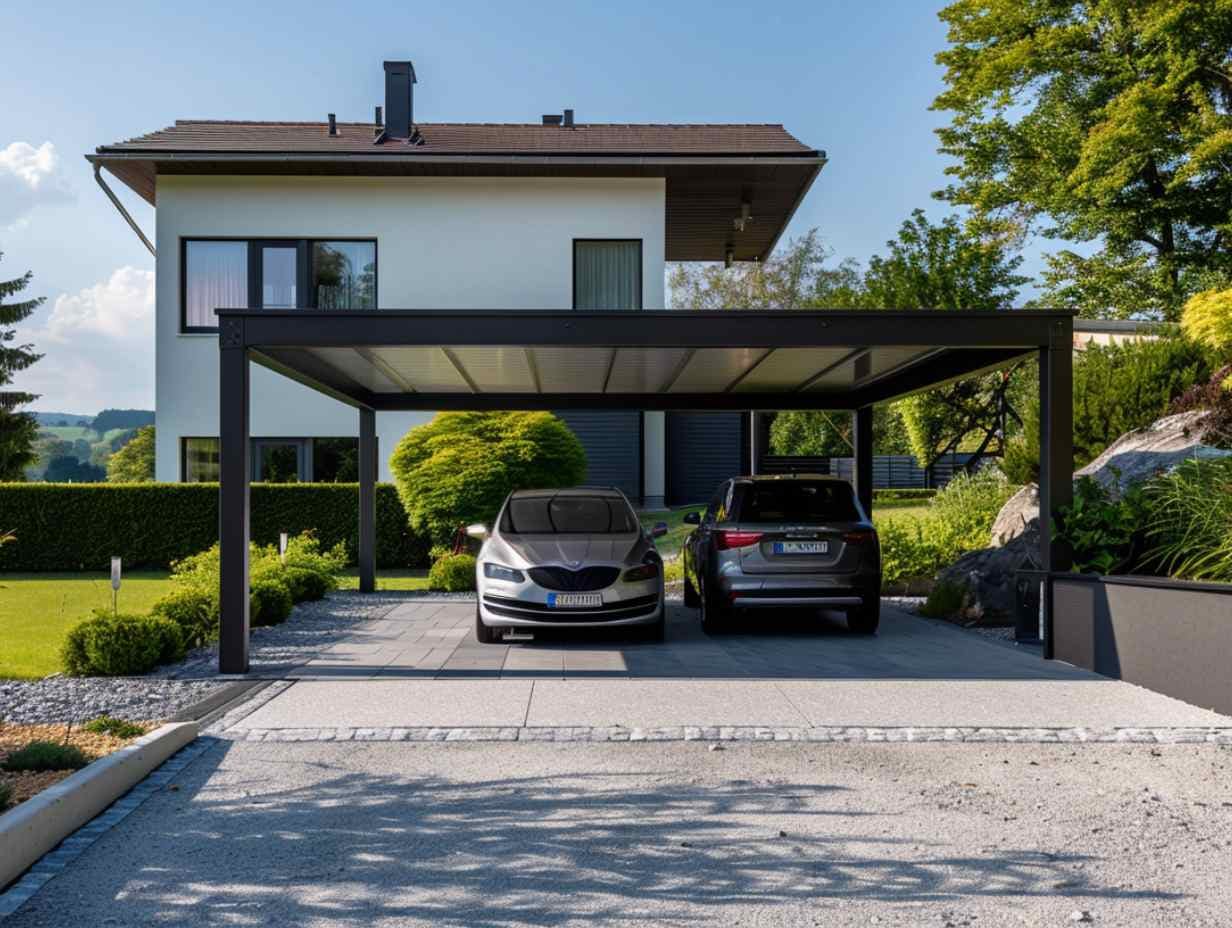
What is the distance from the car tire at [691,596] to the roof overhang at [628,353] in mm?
2475

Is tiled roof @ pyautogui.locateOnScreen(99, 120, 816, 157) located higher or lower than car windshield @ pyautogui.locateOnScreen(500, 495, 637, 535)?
higher

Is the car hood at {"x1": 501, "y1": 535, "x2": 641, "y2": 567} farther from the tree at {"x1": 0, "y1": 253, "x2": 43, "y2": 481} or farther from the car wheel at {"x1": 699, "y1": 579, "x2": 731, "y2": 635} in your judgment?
the tree at {"x1": 0, "y1": 253, "x2": 43, "y2": 481}

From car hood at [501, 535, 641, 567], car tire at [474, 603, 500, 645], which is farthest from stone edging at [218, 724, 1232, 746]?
car tire at [474, 603, 500, 645]

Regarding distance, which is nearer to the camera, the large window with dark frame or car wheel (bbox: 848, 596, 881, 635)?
car wheel (bbox: 848, 596, 881, 635)

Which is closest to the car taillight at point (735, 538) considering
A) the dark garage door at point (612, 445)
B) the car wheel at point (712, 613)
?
the car wheel at point (712, 613)

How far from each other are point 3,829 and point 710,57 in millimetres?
21555

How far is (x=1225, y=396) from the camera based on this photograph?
1352 cm

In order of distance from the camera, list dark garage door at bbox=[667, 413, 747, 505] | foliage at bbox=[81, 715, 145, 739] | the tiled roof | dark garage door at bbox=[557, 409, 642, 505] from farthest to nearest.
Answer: dark garage door at bbox=[667, 413, 747, 505] → dark garage door at bbox=[557, 409, 642, 505] → the tiled roof → foliage at bbox=[81, 715, 145, 739]

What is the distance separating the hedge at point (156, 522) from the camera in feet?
65.2

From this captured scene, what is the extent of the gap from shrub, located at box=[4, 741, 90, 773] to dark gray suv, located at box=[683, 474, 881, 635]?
6.64m

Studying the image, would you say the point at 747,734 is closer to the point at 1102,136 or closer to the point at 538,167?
the point at 538,167

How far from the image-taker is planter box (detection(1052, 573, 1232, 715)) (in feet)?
25.5

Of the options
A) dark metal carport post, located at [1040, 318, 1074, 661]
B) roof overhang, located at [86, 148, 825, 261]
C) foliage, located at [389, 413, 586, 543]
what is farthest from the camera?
roof overhang, located at [86, 148, 825, 261]

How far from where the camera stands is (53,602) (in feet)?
49.8
